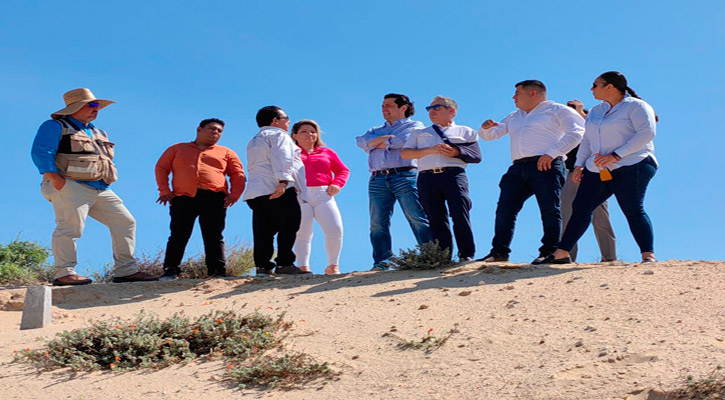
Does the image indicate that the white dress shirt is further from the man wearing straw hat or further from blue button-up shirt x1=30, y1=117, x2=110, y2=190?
blue button-up shirt x1=30, y1=117, x2=110, y2=190

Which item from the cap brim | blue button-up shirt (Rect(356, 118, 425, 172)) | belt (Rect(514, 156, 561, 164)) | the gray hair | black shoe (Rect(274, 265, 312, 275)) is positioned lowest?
black shoe (Rect(274, 265, 312, 275))

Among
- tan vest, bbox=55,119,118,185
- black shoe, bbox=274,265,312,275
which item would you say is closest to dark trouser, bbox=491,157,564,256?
black shoe, bbox=274,265,312,275

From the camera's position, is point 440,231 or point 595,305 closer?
point 595,305

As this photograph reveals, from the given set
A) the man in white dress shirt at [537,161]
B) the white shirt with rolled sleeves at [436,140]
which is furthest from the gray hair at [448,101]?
the man in white dress shirt at [537,161]

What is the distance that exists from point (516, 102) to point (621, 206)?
1.62 meters

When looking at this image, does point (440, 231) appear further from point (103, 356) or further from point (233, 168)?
point (103, 356)

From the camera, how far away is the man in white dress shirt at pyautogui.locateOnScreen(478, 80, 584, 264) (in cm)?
738

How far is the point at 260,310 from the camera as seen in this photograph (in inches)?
251

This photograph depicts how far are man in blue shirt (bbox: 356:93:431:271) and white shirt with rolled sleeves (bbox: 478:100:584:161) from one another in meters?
1.31

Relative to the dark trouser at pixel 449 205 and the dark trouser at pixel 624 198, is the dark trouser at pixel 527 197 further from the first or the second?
the dark trouser at pixel 449 205

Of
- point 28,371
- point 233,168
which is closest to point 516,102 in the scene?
point 233,168

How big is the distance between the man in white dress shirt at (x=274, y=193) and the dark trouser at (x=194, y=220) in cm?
48

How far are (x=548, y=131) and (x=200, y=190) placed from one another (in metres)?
4.06

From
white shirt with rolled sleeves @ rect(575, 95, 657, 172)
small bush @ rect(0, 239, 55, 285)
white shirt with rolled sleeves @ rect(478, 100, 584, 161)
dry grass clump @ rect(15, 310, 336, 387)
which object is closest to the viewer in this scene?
dry grass clump @ rect(15, 310, 336, 387)
